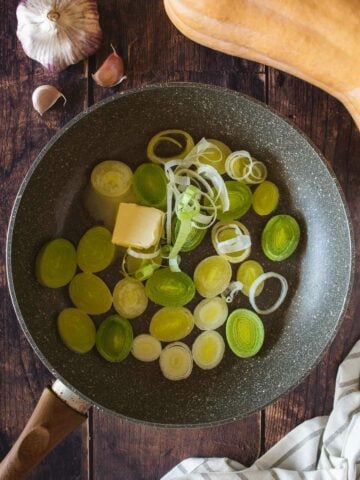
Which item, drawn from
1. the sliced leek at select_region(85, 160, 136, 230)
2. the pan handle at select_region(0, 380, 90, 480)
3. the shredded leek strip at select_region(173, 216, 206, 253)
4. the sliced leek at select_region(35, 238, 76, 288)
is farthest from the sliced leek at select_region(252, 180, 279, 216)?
the pan handle at select_region(0, 380, 90, 480)

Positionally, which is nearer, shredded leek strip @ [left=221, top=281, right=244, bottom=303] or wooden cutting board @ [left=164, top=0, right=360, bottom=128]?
wooden cutting board @ [left=164, top=0, right=360, bottom=128]

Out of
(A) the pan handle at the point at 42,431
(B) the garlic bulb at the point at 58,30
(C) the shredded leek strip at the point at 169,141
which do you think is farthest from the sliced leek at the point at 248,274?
(B) the garlic bulb at the point at 58,30

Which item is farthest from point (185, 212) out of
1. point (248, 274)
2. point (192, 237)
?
point (248, 274)

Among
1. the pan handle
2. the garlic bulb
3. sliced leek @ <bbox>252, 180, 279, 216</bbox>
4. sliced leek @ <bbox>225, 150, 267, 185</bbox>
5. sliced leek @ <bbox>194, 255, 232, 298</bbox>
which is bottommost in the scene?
the pan handle

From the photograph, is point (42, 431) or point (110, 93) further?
point (110, 93)

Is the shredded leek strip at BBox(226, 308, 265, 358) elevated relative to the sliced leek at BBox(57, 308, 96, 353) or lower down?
elevated

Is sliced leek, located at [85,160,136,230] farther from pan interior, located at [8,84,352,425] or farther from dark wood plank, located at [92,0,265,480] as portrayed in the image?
dark wood plank, located at [92,0,265,480]

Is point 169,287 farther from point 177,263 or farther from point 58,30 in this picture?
point 58,30
